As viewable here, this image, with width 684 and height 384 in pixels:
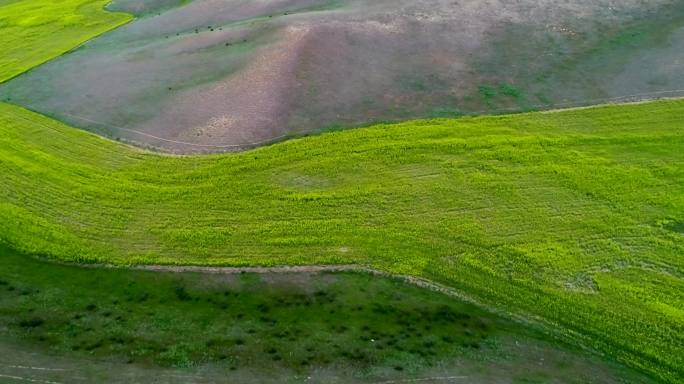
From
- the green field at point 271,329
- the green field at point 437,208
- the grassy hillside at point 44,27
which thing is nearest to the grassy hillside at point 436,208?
the green field at point 437,208

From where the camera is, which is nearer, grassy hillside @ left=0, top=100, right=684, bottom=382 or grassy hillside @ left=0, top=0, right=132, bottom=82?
grassy hillside @ left=0, top=100, right=684, bottom=382

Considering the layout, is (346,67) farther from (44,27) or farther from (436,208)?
(44,27)

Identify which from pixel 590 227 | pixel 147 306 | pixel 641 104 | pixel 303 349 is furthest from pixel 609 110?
pixel 147 306

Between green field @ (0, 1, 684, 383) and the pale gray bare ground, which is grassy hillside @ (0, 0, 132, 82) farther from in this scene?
green field @ (0, 1, 684, 383)

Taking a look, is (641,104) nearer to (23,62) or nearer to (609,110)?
(609,110)

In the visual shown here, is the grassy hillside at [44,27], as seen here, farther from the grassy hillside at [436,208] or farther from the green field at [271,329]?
the green field at [271,329]

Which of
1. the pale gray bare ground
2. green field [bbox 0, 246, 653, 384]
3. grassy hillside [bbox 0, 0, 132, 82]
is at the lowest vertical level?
green field [bbox 0, 246, 653, 384]

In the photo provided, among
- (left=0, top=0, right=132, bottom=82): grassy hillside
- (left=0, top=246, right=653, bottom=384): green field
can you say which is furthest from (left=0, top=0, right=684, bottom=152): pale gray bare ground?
(left=0, top=246, right=653, bottom=384): green field
